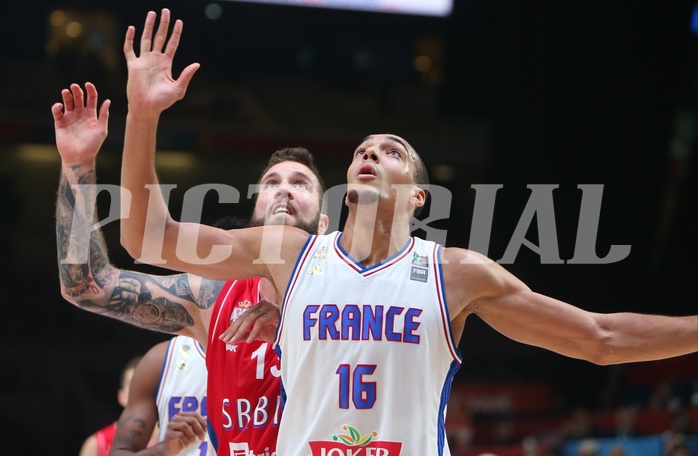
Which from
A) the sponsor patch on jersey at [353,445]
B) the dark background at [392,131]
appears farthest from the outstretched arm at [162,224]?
the dark background at [392,131]

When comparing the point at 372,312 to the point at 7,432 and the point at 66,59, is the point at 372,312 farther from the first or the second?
the point at 66,59

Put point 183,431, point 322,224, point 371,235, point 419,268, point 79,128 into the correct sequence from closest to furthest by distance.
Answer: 1. point 419,268
2. point 371,235
3. point 79,128
4. point 183,431
5. point 322,224

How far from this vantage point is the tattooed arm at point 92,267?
13.3 feet

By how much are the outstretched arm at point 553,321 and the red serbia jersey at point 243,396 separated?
100 centimetres

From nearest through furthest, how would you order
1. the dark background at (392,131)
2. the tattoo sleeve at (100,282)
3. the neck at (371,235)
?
1. the neck at (371,235)
2. the tattoo sleeve at (100,282)
3. the dark background at (392,131)

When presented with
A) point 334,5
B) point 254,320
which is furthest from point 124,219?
point 334,5

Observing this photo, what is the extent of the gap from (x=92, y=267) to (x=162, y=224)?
1.07 metres

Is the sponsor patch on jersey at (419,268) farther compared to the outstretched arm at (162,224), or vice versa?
the sponsor patch on jersey at (419,268)

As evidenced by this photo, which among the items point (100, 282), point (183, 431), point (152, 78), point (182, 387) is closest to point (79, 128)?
point (152, 78)

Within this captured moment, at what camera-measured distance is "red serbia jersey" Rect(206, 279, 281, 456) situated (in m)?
4.10

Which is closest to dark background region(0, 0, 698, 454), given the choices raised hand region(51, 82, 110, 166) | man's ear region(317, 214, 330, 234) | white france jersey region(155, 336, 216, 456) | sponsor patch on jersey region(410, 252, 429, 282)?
white france jersey region(155, 336, 216, 456)

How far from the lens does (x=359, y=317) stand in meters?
3.58

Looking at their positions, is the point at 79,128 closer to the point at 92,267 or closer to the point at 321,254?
the point at 92,267

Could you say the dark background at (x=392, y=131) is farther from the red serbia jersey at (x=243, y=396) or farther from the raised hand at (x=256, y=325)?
the raised hand at (x=256, y=325)
